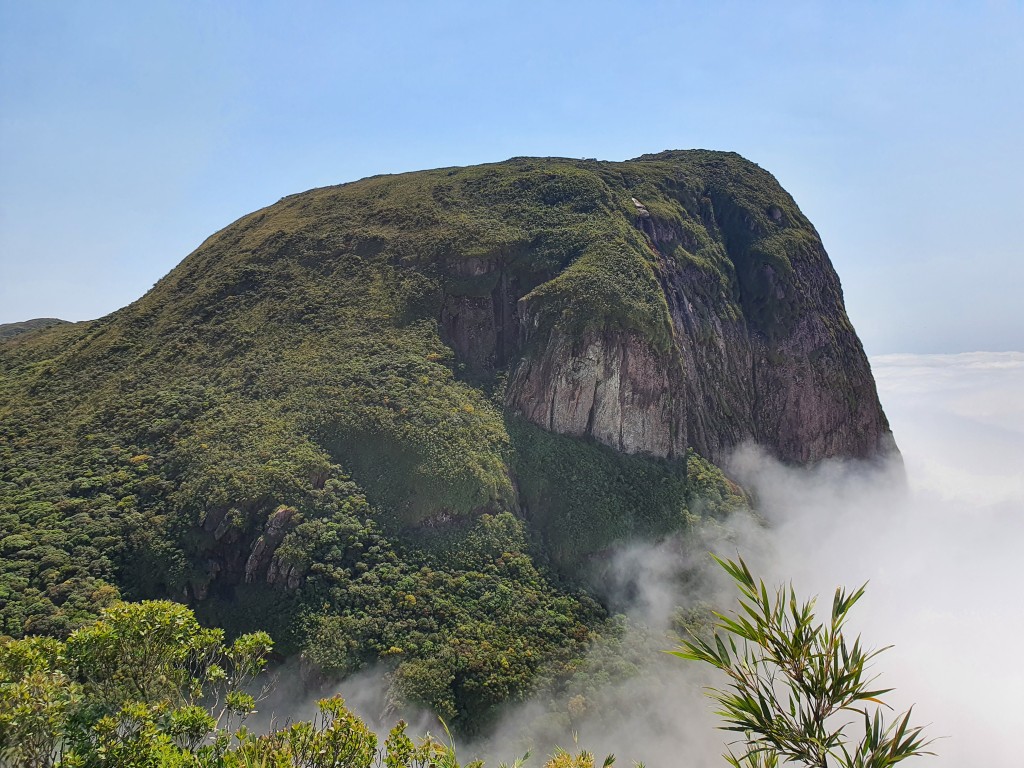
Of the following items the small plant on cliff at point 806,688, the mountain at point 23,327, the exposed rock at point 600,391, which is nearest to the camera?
the small plant on cliff at point 806,688

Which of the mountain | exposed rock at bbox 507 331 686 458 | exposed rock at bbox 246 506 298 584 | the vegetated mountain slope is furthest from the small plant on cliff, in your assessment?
the mountain

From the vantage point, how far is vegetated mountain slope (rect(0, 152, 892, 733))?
50.0 metres

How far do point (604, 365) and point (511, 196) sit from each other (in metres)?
38.6

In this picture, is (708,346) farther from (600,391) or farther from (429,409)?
(429,409)

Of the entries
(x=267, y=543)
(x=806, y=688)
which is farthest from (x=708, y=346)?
(x=806, y=688)

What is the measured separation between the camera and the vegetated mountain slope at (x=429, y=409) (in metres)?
50.0

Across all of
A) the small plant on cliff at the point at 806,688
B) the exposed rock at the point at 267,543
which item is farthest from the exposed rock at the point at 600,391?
the small plant on cliff at the point at 806,688

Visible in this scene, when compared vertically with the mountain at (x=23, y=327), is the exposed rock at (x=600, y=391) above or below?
below

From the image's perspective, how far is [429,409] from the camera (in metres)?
64.7

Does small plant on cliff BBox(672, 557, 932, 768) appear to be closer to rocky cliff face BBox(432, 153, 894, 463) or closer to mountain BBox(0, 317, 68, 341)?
rocky cliff face BBox(432, 153, 894, 463)

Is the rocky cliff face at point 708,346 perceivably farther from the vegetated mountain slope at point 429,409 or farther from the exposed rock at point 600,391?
the vegetated mountain slope at point 429,409

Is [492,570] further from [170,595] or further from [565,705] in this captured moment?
[170,595]

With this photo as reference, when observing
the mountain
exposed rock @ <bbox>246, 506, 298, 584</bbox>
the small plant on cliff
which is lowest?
exposed rock @ <bbox>246, 506, 298, 584</bbox>

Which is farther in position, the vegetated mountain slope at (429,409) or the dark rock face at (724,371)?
the dark rock face at (724,371)
